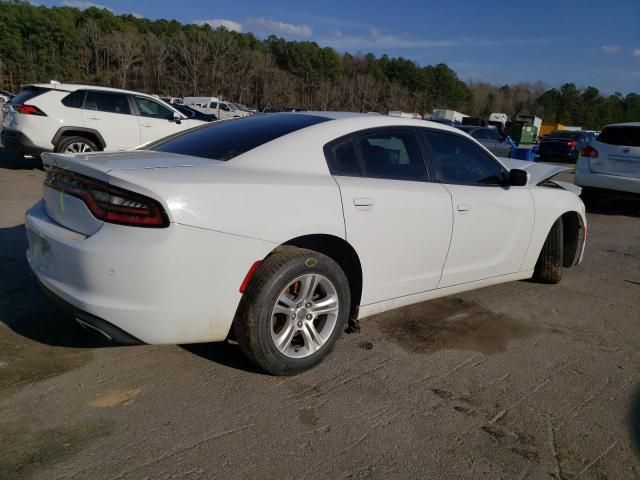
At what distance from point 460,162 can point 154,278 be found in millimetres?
2561

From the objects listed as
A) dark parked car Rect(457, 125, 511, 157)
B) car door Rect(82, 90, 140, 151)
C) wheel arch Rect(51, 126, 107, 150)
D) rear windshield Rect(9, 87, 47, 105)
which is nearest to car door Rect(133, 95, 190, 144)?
car door Rect(82, 90, 140, 151)

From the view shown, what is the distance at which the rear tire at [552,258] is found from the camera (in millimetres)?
4678

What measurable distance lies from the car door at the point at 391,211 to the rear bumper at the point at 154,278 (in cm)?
72

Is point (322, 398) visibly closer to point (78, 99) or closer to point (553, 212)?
point (553, 212)

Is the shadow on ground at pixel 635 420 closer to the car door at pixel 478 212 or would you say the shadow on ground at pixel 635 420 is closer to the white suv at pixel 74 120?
the car door at pixel 478 212

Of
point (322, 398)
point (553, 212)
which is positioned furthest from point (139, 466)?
point (553, 212)

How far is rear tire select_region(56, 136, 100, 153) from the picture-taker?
899 cm

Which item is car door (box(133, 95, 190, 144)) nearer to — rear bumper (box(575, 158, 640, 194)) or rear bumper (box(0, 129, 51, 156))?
rear bumper (box(0, 129, 51, 156))

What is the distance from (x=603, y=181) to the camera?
9.14 m

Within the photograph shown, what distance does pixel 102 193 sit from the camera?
8.20 ft

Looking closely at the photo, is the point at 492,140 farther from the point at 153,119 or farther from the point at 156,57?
the point at 156,57

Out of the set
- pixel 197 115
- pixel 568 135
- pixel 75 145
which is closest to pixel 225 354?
pixel 75 145

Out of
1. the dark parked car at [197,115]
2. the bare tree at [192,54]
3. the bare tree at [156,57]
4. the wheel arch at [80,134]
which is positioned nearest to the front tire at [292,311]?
the wheel arch at [80,134]

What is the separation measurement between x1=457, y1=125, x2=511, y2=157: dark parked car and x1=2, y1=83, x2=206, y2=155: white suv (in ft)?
37.6
